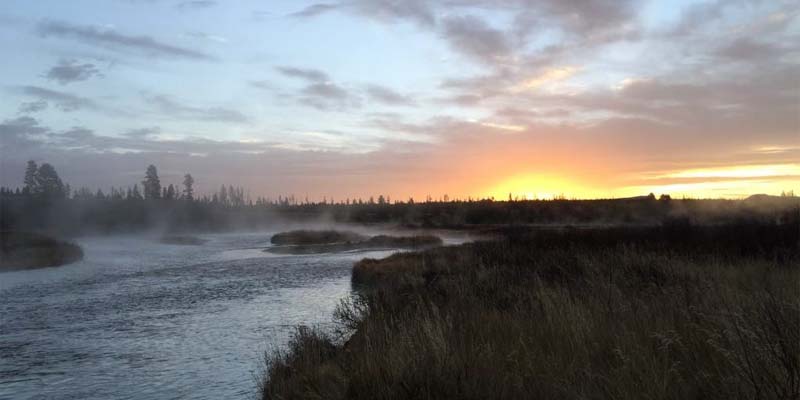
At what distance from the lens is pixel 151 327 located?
757 inches

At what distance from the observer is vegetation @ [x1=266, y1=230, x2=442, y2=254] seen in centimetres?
5666

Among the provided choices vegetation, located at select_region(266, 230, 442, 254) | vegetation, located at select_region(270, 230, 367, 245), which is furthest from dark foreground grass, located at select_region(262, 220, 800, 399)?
vegetation, located at select_region(270, 230, 367, 245)

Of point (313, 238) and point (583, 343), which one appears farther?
point (313, 238)

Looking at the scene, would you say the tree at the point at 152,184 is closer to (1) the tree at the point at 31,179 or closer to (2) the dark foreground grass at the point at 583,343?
(1) the tree at the point at 31,179

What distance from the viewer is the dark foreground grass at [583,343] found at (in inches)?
259

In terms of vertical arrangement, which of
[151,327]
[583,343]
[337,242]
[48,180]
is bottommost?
[151,327]

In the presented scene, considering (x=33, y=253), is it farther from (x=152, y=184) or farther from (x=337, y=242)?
(x=152, y=184)

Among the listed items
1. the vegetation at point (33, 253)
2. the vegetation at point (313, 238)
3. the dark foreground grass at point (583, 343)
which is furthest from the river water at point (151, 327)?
the vegetation at point (313, 238)

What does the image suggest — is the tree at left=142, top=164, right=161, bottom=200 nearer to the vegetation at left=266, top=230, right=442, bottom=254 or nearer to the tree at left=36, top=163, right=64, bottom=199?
the tree at left=36, top=163, right=64, bottom=199

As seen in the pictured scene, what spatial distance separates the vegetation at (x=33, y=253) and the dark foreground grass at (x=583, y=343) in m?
35.9

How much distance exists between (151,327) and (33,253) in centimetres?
3285

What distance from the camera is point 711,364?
722 cm

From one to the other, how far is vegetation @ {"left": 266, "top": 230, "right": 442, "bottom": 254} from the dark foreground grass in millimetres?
37211

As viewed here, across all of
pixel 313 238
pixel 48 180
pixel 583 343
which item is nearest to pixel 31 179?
pixel 48 180
